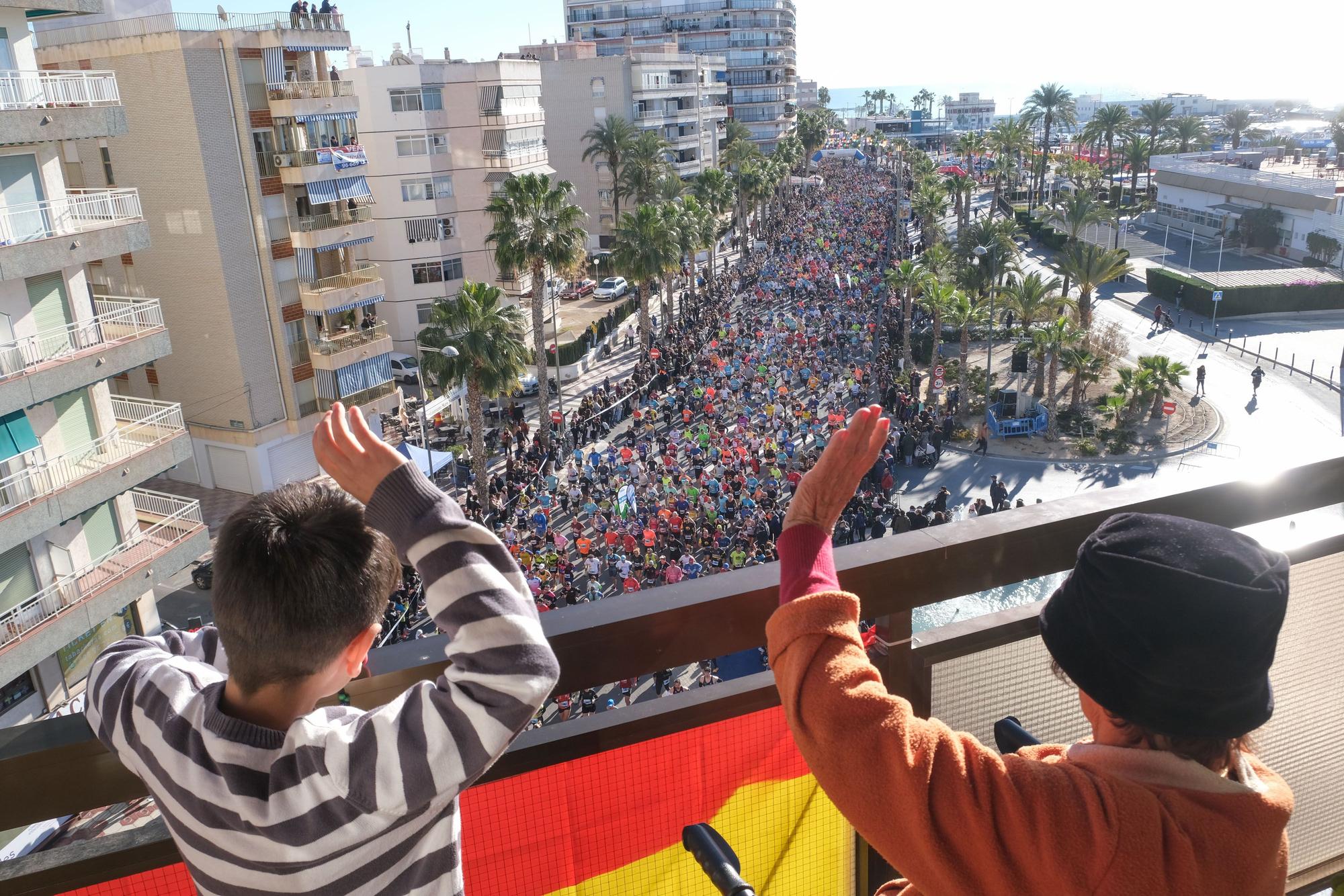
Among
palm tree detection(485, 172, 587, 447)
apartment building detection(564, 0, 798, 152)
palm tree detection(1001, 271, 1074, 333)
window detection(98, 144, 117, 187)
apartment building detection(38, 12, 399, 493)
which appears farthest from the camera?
apartment building detection(564, 0, 798, 152)

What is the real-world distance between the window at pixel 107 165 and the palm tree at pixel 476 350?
34.0 ft

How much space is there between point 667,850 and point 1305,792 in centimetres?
187

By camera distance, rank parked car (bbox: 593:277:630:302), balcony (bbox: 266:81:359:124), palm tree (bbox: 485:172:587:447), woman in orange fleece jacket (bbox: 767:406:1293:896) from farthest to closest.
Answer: parked car (bbox: 593:277:630:302) < palm tree (bbox: 485:172:587:447) < balcony (bbox: 266:81:359:124) < woman in orange fleece jacket (bbox: 767:406:1293:896)

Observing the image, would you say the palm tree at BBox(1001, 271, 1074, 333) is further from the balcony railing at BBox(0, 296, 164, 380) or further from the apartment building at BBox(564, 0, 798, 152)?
the apartment building at BBox(564, 0, 798, 152)

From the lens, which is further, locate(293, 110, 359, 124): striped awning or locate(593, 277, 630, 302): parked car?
locate(593, 277, 630, 302): parked car

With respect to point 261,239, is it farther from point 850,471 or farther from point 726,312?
point 850,471

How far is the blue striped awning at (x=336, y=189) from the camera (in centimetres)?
3045

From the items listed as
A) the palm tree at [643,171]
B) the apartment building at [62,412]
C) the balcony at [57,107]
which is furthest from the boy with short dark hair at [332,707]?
the palm tree at [643,171]

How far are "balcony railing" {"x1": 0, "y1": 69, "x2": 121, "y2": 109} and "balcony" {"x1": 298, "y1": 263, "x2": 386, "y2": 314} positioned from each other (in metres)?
11.3

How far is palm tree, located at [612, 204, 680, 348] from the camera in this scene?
3922 centimetres

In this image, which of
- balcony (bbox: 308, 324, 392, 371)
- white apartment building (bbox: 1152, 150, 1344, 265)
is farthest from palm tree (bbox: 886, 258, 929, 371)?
white apartment building (bbox: 1152, 150, 1344, 265)

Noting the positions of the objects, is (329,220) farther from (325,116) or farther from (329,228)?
(325,116)

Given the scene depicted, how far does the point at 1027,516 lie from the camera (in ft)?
7.41

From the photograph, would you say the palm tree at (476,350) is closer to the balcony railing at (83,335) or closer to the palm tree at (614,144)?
the balcony railing at (83,335)
